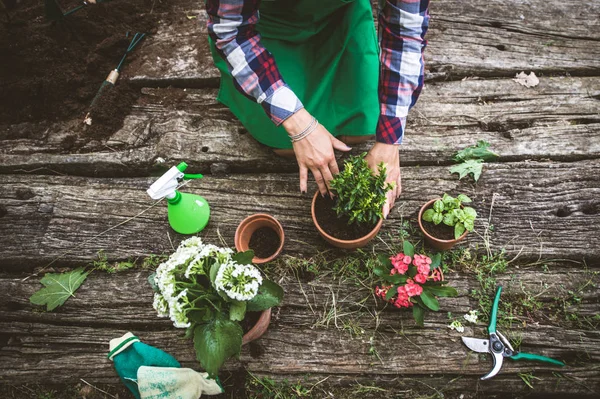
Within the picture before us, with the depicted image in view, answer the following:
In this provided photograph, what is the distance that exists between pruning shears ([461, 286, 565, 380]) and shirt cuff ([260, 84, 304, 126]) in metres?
1.43

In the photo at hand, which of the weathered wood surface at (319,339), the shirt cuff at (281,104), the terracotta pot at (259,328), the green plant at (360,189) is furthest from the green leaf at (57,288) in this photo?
the green plant at (360,189)

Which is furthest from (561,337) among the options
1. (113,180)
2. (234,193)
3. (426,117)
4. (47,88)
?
(47,88)

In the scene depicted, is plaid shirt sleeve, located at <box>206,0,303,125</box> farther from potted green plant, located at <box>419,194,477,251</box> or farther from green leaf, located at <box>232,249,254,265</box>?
potted green plant, located at <box>419,194,477,251</box>

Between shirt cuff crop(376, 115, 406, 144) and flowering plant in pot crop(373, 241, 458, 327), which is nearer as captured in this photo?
flowering plant in pot crop(373, 241, 458, 327)

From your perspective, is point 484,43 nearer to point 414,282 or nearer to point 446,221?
point 446,221

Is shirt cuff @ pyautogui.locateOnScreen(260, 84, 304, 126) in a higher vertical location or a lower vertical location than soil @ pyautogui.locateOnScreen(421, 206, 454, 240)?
higher

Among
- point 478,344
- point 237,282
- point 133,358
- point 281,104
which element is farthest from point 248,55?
point 478,344

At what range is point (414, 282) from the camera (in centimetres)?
162

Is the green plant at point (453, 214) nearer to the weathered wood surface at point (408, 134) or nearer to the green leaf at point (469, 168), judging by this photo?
the green leaf at point (469, 168)

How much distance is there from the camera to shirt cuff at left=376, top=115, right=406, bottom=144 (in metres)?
1.71

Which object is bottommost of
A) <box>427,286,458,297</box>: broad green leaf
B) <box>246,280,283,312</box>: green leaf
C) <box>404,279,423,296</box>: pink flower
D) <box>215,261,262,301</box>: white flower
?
<box>427,286,458,297</box>: broad green leaf

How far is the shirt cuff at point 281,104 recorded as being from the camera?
5.41 feet

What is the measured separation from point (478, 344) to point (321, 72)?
1.72 m

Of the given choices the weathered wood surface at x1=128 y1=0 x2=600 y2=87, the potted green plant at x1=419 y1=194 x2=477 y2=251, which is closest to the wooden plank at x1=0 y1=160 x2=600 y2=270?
the potted green plant at x1=419 y1=194 x2=477 y2=251
